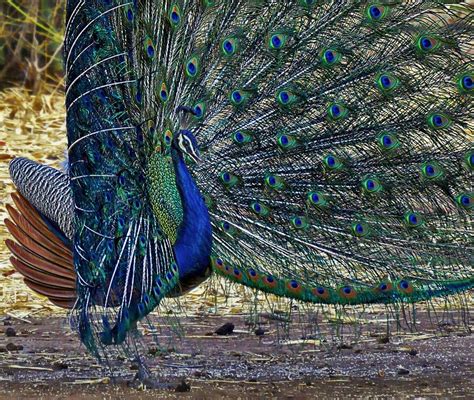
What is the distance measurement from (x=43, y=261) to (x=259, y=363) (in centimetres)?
139

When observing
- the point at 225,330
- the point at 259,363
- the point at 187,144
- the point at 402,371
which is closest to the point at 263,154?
the point at 187,144

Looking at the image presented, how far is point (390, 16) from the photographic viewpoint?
550cm

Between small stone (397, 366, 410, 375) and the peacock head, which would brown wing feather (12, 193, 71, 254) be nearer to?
the peacock head

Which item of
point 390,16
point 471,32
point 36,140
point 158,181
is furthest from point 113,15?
point 36,140

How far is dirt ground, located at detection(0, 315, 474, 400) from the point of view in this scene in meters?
5.67

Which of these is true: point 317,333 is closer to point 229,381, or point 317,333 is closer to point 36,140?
point 229,381

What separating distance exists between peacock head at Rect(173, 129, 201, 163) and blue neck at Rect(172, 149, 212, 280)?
81mm

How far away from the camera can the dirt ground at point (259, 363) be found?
5672 mm

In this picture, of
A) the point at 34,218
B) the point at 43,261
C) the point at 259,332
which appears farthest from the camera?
the point at 259,332

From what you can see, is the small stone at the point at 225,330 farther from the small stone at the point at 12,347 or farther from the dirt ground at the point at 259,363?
the small stone at the point at 12,347

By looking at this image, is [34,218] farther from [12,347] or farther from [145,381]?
[145,381]

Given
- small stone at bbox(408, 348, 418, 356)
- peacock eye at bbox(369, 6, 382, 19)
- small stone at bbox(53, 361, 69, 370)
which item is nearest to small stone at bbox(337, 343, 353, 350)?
small stone at bbox(408, 348, 418, 356)

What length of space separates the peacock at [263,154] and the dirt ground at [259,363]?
49 cm

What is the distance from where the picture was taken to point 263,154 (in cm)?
568
